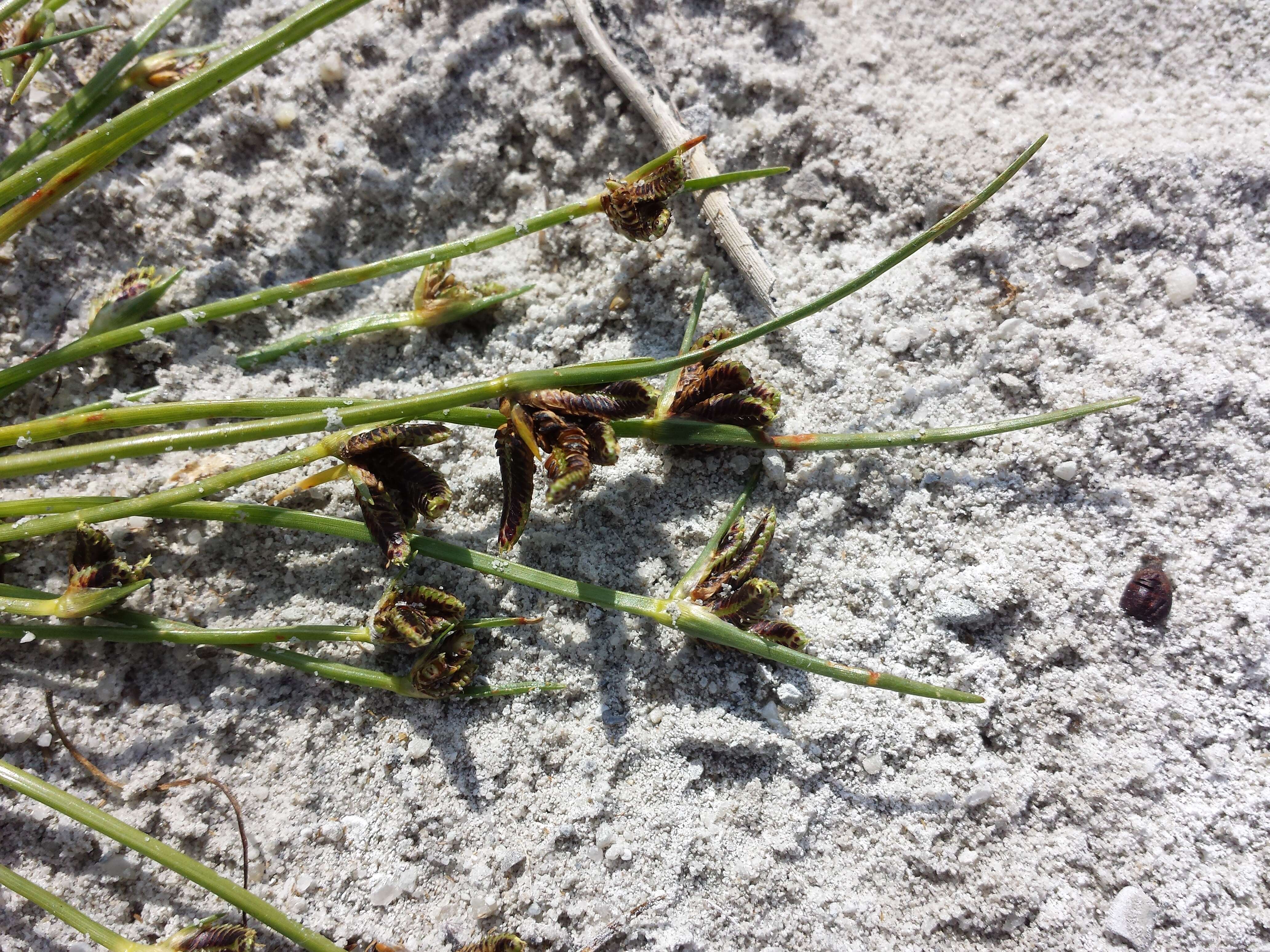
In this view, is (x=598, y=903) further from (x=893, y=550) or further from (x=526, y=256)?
(x=526, y=256)

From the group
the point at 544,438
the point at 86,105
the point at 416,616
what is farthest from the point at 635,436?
the point at 86,105

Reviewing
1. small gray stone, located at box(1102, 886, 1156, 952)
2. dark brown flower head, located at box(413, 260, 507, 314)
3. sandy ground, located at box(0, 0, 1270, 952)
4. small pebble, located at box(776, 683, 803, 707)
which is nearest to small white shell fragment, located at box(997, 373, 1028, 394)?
sandy ground, located at box(0, 0, 1270, 952)

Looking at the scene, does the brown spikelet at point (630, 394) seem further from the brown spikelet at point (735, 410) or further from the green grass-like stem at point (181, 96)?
the green grass-like stem at point (181, 96)

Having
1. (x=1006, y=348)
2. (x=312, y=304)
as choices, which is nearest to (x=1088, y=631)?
(x=1006, y=348)

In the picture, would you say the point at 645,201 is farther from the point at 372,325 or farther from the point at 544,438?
the point at 372,325

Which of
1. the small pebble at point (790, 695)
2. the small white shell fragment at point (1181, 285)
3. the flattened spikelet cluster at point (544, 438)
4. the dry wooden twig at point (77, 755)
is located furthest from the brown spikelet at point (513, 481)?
the small white shell fragment at point (1181, 285)

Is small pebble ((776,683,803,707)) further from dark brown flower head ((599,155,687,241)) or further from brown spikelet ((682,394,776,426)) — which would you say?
dark brown flower head ((599,155,687,241))
